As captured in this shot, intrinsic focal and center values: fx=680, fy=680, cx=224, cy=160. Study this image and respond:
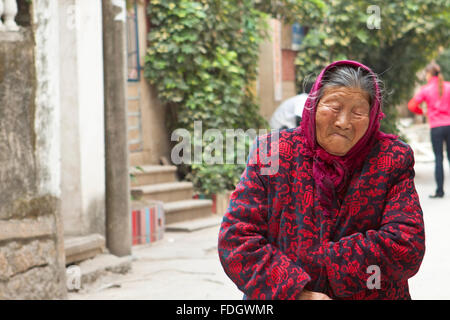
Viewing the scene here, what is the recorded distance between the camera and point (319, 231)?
2.01 meters

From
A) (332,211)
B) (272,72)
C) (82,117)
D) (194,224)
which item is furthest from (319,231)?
(272,72)

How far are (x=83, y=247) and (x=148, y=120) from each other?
4163 millimetres

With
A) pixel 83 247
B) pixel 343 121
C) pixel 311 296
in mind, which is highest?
pixel 343 121

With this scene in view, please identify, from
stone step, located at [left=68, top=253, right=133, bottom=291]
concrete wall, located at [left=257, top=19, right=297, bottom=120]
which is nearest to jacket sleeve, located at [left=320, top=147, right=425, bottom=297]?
stone step, located at [left=68, top=253, right=133, bottom=291]

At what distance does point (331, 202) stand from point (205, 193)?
23.8 ft

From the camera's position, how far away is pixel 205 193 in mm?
Result: 9258

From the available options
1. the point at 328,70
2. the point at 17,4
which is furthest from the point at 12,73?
the point at 328,70

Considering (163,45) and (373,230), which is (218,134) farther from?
(373,230)

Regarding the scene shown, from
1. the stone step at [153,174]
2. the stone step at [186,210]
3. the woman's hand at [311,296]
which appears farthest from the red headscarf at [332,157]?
the stone step at [153,174]

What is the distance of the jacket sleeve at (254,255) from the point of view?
194 cm

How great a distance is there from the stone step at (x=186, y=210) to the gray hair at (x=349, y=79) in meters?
6.38

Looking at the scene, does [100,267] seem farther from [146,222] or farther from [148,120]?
[148,120]

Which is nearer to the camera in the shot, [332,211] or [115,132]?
[332,211]

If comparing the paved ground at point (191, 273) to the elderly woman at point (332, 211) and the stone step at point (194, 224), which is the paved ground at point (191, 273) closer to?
the stone step at point (194, 224)
